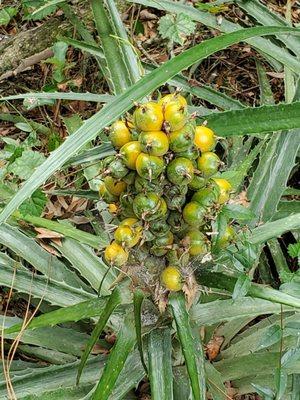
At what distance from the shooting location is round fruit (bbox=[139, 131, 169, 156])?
0.98 metres

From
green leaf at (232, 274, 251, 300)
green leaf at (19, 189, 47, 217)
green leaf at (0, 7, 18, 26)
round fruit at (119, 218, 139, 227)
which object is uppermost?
green leaf at (0, 7, 18, 26)

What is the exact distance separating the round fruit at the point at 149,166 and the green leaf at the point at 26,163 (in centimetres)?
97

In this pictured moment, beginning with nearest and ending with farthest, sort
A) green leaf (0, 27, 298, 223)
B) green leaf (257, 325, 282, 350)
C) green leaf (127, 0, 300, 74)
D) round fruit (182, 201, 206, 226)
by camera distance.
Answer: green leaf (0, 27, 298, 223) → round fruit (182, 201, 206, 226) → green leaf (257, 325, 282, 350) → green leaf (127, 0, 300, 74)

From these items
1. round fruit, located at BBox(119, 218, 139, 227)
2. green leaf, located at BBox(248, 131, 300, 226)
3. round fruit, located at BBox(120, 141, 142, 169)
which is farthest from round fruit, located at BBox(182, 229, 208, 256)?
green leaf, located at BBox(248, 131, 300, 226)

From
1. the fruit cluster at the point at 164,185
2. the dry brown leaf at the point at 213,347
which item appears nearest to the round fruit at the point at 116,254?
the fruit cluster at the point at 164,185

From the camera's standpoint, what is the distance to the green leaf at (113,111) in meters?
0.98

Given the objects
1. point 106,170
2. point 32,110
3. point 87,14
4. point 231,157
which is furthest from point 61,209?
point 106,170

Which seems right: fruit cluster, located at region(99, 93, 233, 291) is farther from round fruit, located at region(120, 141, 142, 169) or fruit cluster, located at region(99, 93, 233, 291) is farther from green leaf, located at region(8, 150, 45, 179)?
green leaf, located at region(8, 150, 45, 179)

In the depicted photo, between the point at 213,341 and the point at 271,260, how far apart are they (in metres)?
0.44

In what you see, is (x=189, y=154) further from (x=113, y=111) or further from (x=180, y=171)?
(x=113, y=111)

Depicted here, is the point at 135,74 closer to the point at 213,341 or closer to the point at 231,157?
the point at 231,157

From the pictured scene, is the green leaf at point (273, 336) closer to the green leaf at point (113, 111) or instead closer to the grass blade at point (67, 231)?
the grass blade at point (67, 231)

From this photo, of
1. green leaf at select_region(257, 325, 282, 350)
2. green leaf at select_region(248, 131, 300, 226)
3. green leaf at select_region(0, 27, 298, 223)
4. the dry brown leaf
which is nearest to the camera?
green leaf at select_region(0, 27, 298, 223)

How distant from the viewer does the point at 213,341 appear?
177cm
